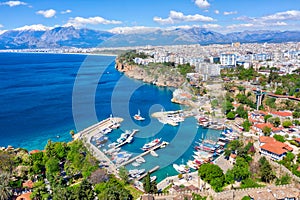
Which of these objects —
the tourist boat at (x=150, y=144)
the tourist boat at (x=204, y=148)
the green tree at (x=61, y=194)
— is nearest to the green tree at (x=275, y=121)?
the tourist boat at (x=204, y=148)

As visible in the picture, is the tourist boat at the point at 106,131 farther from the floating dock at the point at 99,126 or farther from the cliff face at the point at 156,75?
the cliff face at the point at 156,75

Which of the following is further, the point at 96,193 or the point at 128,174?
the point at 128,174

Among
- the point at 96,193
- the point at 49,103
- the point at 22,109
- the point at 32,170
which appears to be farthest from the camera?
the point at 49,103

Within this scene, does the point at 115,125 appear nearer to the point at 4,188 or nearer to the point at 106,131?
the point at 106,131

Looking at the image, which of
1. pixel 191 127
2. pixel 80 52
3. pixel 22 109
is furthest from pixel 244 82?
pixel 80 52

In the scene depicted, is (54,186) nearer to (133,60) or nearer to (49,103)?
(49,103)

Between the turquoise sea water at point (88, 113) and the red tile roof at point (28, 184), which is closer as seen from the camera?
the red tile roof at point (28, 184)

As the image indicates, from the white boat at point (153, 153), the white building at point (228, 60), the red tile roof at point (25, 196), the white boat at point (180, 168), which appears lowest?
the white boat at point (180, 168)
